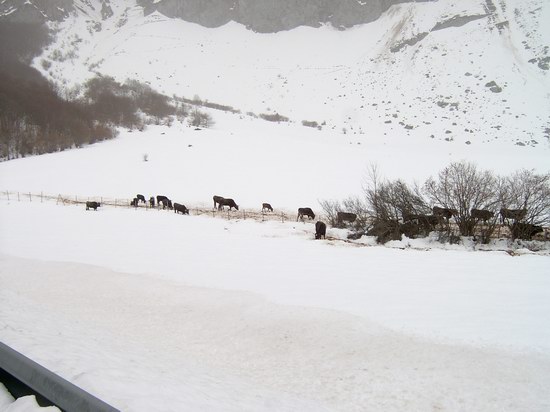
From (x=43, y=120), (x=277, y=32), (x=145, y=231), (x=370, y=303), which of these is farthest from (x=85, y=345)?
(x=277, y=32)

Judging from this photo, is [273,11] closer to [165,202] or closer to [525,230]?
[165,202]

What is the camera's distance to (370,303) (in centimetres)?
909

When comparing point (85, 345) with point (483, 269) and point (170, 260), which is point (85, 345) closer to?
point (170, 260)

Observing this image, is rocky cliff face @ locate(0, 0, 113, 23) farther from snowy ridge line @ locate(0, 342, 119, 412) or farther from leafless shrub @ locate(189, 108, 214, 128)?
snowy ridge line @ locate(0, 342, 119, 412)

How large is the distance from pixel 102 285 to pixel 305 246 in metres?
8.18

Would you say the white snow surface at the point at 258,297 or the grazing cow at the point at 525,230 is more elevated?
the grazing cow at the point at 525,230

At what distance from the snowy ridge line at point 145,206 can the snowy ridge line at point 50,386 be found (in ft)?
66.2

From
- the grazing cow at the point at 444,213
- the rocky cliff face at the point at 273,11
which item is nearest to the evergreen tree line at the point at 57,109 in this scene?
the rocky cliff face at the point at 273,11

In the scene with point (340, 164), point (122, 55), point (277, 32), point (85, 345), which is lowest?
point (85, 345)

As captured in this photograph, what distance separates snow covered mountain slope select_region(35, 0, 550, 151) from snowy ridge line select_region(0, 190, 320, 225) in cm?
3487

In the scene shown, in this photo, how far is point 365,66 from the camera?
7888 centimetres

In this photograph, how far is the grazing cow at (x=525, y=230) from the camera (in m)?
16.4

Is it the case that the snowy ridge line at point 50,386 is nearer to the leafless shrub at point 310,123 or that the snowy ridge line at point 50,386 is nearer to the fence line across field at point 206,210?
the fence line across field at point 206,210

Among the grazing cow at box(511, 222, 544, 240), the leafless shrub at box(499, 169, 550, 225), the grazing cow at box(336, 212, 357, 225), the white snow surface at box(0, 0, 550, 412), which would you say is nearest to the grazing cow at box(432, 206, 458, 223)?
the white snow surface at box(0, 0, 550, 412)
